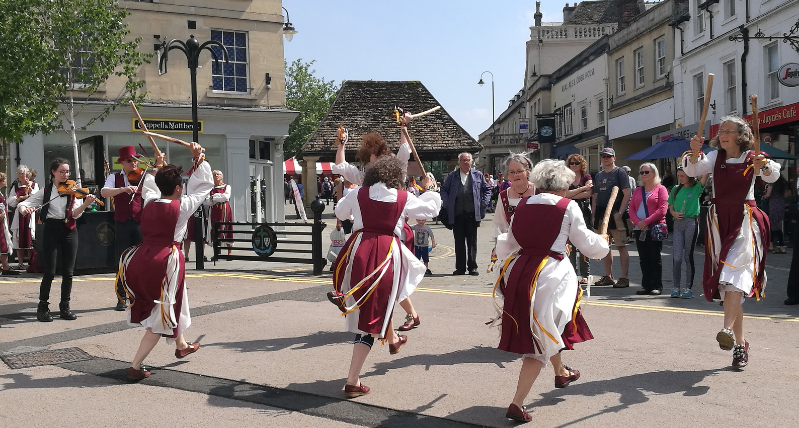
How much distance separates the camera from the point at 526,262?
477 cm

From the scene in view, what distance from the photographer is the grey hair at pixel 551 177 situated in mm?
4852

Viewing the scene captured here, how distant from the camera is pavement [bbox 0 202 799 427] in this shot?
4875mm

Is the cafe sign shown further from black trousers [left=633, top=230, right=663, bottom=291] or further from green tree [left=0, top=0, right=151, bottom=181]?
green tree [left=0, top=0, right=151, bottom=181]

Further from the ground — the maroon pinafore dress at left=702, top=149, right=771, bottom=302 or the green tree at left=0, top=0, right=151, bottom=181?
the green tree at left=0, top=0, right=151, bottom=181

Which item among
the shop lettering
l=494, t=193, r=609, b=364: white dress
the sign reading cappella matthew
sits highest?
the shop lettering

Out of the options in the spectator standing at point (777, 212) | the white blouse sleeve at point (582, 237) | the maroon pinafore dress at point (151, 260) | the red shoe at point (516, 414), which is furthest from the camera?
the spectator standing at point (777, 212)

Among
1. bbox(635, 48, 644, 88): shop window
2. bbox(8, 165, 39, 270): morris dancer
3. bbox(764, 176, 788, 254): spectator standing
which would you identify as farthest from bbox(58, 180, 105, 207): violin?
bbox(635, 48, 644, 88): shop window

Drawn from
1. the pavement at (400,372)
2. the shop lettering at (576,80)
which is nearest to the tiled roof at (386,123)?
the shop lettering at (576,80)

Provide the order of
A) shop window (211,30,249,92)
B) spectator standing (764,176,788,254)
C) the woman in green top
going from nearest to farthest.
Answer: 1. the woman in green top
2. spectator standing (764,176,788,254)
3. shop window (211,30,249,92)

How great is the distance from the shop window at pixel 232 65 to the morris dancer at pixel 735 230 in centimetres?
1815

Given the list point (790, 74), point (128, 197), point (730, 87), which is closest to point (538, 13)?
point (730, 87)

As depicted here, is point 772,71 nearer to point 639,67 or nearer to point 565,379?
point 639,67

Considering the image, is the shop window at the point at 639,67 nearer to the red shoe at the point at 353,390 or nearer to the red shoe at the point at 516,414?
the red shoe at the point at 353,390

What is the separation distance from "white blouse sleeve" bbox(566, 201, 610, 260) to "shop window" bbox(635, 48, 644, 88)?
28.8m
